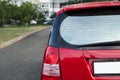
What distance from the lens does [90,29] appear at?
212 inches

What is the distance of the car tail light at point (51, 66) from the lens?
17.2ft

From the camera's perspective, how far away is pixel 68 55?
5.22 m

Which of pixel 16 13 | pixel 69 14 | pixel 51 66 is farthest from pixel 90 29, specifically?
pixel 16 13

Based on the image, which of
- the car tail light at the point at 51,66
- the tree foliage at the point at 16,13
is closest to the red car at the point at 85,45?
the car tail light at the point at 51,66

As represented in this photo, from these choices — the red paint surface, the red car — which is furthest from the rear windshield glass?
the red paint surface

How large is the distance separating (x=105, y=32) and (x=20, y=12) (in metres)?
67.9

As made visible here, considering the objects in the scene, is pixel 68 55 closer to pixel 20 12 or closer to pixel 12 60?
pixel 12 60

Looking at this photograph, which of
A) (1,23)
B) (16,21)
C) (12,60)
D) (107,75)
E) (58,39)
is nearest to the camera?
(107,75)

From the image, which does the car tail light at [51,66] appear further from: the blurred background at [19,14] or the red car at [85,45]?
the blurred background at [19,14]

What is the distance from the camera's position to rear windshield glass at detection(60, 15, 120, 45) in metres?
5.27

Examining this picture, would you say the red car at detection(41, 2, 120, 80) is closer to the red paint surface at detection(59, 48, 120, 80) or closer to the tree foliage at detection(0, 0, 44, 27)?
the red paint surface at detection(59, 48, 120, 80)

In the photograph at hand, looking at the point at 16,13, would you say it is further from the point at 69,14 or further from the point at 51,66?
the point at 51,66

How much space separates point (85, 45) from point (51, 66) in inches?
17.7

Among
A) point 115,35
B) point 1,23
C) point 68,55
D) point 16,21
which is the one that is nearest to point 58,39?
point 68,55
